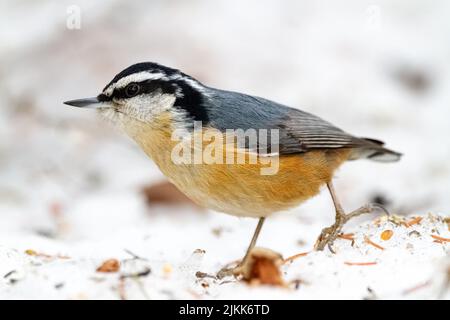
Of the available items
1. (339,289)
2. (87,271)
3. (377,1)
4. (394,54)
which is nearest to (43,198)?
(87,271)

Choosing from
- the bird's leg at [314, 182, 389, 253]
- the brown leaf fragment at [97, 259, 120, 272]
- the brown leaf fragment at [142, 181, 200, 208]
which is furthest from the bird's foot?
the brown leaf fragment at [142, 181, 200, 208]

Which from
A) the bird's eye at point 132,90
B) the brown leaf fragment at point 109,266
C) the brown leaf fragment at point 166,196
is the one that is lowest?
the brown leaf fragment at point 166,196

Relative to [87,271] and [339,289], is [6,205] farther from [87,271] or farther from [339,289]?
[339,289]

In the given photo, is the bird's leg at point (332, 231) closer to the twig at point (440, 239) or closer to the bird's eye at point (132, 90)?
the twig at point (440, 239)

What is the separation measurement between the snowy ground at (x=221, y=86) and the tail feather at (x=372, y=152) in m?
0.22

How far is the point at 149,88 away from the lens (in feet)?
13.6

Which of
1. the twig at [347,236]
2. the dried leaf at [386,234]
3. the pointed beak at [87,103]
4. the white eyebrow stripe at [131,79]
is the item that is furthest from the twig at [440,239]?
the pointed beak at [87,103]

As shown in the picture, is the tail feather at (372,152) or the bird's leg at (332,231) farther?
the tail feather at (372,152)

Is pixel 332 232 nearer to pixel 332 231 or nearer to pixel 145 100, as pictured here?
pixel 332 231

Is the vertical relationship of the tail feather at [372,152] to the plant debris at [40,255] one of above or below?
above

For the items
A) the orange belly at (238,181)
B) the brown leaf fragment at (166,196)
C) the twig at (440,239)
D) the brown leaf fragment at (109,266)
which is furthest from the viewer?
the brown leaf fragment at (166,196)

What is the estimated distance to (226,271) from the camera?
13.3 feet

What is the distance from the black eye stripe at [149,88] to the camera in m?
4.11

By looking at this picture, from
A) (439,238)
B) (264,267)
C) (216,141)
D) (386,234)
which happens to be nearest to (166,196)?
(216,141)
